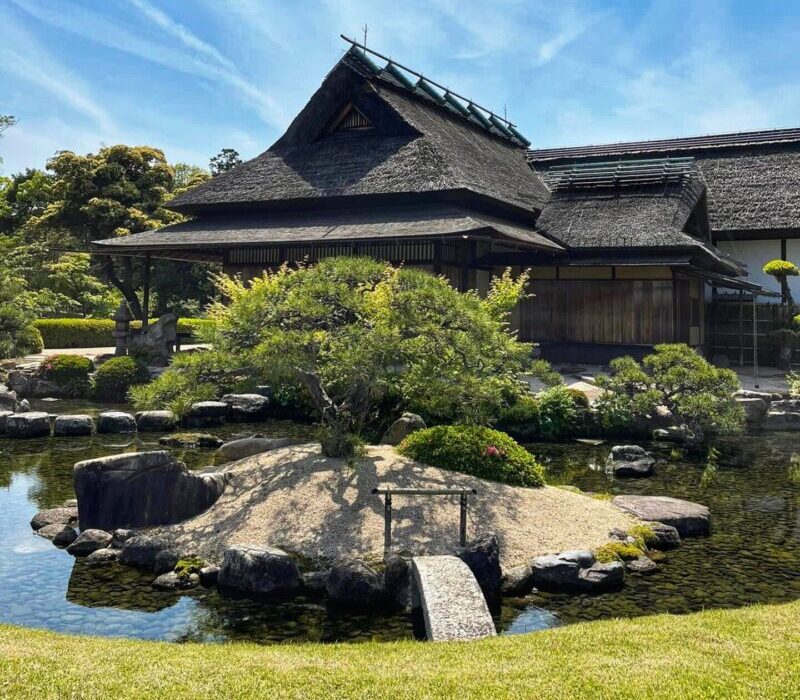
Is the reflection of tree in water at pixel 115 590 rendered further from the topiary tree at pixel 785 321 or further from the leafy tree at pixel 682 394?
the topiary tree at pixel 785 321

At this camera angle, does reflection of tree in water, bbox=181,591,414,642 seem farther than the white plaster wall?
No

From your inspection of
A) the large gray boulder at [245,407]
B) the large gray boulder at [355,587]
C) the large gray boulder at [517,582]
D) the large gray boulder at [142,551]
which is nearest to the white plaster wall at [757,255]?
the large gray boulder at [245,407]

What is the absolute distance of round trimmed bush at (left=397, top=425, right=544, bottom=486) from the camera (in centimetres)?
1063

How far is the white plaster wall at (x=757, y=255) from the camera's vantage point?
27016 millimetres

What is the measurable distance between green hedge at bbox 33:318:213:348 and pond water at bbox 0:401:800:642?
21.3 meters

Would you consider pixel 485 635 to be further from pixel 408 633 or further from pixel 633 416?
pixel 633 416

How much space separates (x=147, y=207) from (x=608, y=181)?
21577 mm

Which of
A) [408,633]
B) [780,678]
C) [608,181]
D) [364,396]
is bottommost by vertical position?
[408,633]

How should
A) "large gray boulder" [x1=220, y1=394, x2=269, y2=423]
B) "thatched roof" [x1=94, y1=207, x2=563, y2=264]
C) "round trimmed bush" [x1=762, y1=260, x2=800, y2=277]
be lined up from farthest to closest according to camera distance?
"round trimmed bush" [x1=762, y1=260, x2=800, y2=277] → "thatched roof" [x1=94, y1=207, x2=563, y2=264] → "large gray boulder" [x1=220, y1=394, x2=269, y2=423]

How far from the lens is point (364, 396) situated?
1127cm

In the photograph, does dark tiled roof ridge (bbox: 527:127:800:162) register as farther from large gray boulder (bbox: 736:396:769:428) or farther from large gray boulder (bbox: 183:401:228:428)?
large gray boulder (bbox: 183:401:228:428)

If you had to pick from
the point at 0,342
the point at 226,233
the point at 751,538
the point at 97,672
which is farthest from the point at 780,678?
the point at 0,342

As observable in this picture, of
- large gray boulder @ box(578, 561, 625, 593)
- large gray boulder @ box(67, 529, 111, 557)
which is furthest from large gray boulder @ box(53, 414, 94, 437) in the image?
large gray boulder @ box(578, 561, 625, 593)

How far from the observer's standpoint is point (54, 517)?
1011cm
